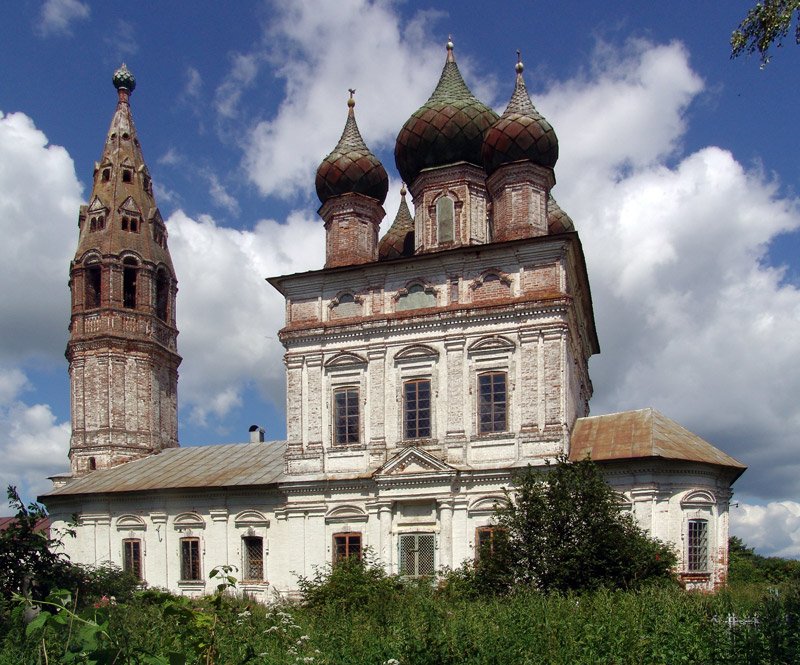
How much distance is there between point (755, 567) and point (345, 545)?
19.6 metres

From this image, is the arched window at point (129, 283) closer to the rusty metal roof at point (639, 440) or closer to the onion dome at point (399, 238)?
the onion dome at point (399, 238)

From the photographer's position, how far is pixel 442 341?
20.0m

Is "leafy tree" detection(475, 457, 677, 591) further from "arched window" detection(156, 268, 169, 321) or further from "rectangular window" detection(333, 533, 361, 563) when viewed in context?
"arched window" detection(156, 268, 169, 321)

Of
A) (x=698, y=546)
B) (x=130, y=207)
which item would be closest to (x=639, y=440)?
(x=698, y=546)

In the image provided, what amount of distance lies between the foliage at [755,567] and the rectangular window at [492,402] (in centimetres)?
874

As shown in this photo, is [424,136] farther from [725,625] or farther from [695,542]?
[725,625]

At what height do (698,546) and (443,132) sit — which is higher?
(443,132)

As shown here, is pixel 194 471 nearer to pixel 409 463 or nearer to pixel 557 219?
pixel 409 463

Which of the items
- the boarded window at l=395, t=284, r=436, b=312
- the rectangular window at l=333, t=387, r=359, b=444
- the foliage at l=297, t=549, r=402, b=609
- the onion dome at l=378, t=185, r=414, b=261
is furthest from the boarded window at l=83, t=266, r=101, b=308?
the foliage at l=297, t=549, r=402, b=609

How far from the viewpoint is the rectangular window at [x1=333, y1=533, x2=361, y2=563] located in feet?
65.9

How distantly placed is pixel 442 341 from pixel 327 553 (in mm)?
5520

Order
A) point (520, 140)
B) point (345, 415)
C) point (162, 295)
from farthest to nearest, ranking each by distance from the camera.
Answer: point (162, 295) < point (520, 140) < point (345, 415)

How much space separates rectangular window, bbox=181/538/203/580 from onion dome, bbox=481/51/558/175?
1189 centimetres

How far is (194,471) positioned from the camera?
23781 millimetres
